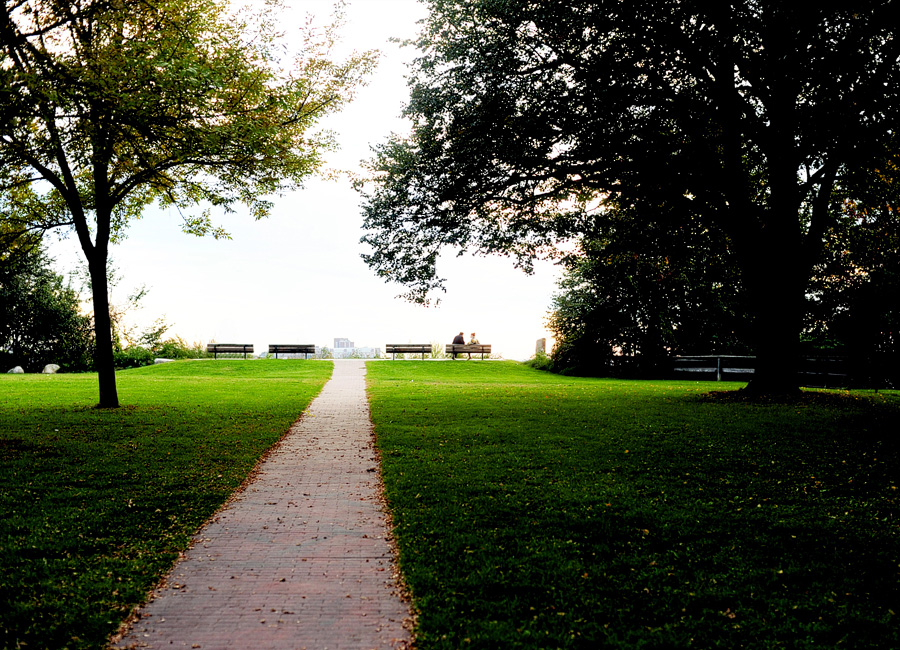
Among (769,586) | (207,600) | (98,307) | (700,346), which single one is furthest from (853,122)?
(700,346)

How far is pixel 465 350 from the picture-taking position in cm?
3653

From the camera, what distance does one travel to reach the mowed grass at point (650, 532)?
4.13 meters

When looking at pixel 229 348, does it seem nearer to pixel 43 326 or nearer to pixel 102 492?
pixel 43 326

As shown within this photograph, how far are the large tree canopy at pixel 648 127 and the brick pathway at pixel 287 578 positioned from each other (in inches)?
361

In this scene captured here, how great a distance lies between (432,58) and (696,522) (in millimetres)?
12445

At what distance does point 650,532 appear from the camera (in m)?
5.88

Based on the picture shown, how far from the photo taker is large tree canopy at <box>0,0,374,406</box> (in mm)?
9766

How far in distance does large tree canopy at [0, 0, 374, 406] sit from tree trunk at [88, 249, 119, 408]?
0.08ft

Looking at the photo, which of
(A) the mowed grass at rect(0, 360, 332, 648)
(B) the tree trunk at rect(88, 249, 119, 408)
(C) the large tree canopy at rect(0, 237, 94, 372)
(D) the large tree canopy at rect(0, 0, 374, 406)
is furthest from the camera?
(C) the large tree canopy at rect(0, 237, 94, 372)

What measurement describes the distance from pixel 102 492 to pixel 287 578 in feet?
11.9

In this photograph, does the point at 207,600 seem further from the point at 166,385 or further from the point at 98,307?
the point at 166,385

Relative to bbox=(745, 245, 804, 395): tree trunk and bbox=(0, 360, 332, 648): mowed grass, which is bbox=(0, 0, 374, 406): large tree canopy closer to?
bbox=(0, 360, 332, 648): mowed grass

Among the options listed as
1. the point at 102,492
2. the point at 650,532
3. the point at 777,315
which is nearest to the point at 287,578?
the point at 650,532

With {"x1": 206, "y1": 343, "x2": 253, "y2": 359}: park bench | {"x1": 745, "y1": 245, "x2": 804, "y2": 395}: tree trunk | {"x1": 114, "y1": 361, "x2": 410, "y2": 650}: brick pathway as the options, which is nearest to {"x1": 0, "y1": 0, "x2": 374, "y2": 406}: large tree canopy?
{"x1": 114, "y1": 361, "x2": 410, "y2": 650}: brick pathway
